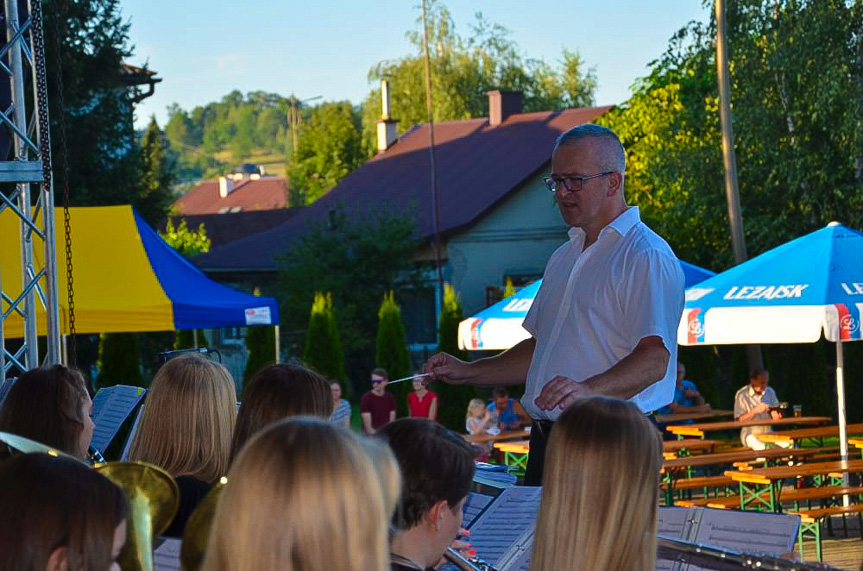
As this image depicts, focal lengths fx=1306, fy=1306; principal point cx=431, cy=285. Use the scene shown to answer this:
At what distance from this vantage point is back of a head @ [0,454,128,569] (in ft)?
6.24

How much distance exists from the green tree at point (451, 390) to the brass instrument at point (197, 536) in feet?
60.7

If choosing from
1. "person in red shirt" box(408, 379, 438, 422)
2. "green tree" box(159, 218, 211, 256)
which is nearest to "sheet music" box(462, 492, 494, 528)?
"person in red shirt" box(408, 379, 438, 422)

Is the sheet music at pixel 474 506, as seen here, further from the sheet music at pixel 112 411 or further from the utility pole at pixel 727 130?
the utility pole at pixel 727 130

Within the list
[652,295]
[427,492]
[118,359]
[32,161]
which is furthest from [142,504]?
[118,359]

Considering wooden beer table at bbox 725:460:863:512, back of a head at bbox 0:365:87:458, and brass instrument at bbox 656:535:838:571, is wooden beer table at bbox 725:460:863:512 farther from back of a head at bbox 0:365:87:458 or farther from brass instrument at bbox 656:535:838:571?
brass instrument at bbox 656:535:838:571

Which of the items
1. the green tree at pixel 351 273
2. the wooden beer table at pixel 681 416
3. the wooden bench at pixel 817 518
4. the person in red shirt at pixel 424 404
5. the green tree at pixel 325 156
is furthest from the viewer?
the green tree at pixel 325 156

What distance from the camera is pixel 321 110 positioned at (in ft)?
193

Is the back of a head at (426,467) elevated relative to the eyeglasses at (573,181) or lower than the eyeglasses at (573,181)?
lower

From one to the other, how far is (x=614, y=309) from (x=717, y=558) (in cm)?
141

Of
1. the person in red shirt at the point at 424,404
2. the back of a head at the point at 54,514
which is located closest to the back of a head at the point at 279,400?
the back of a head at the point at 54,514

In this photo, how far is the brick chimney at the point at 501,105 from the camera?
119 feet

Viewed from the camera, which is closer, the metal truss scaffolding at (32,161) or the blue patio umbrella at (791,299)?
the metal truss scaffolding at (32,161)

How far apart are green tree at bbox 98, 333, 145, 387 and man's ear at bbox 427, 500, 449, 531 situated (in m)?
17.4

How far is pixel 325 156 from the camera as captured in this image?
5178 centimetres
